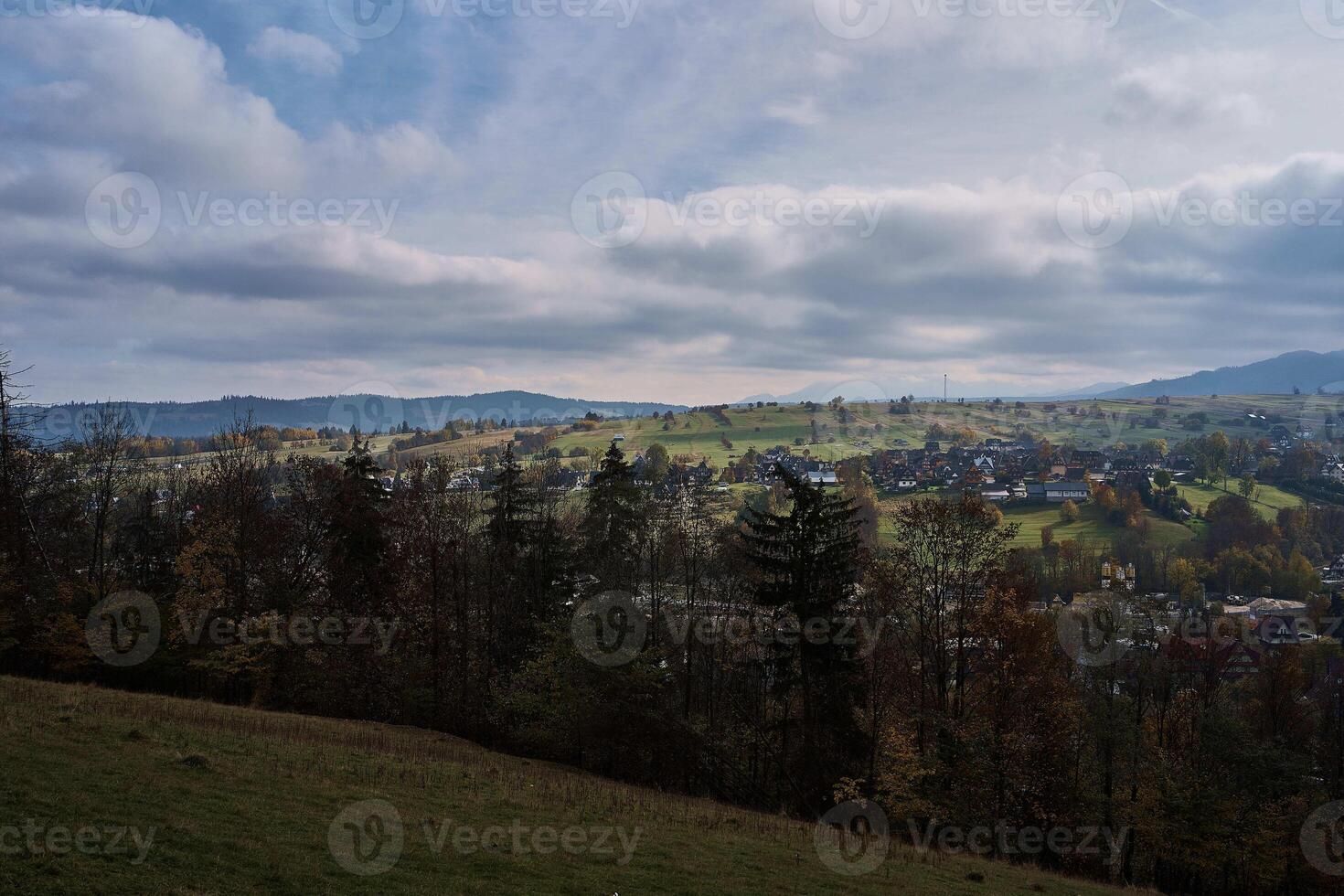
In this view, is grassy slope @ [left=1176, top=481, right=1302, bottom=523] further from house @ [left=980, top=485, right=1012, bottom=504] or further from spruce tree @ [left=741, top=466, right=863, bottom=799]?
spruce tree @ [left=741, top=466, right=863, bottom=799]

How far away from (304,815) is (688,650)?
2841cm

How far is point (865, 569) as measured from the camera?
3859 cm

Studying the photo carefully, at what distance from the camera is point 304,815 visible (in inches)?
621

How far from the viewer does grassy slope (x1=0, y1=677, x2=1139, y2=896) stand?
1272cm

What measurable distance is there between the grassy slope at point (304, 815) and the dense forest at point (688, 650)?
31.3ft

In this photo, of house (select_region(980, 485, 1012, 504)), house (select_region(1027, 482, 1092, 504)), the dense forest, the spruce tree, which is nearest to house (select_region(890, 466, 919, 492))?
house (select_region(980, 485, 1012, 504))

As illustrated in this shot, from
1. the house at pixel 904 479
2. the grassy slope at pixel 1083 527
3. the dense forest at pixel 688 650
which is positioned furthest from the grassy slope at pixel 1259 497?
the dense forest at pixel 688 650

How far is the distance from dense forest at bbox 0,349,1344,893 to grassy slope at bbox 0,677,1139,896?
31.3 ft

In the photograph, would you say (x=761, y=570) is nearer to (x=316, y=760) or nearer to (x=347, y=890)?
(x=316, y=760)

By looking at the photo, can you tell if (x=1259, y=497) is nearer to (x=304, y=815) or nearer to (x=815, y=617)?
(x=815, y=617)

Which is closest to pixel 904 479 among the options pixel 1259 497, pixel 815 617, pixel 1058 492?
pixel 1058 492

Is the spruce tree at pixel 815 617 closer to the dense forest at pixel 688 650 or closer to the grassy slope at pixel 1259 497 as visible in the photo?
the dense forest at pixel 688 650

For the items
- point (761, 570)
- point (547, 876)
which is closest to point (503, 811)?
point (547, 876)

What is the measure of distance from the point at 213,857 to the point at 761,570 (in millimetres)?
27697
